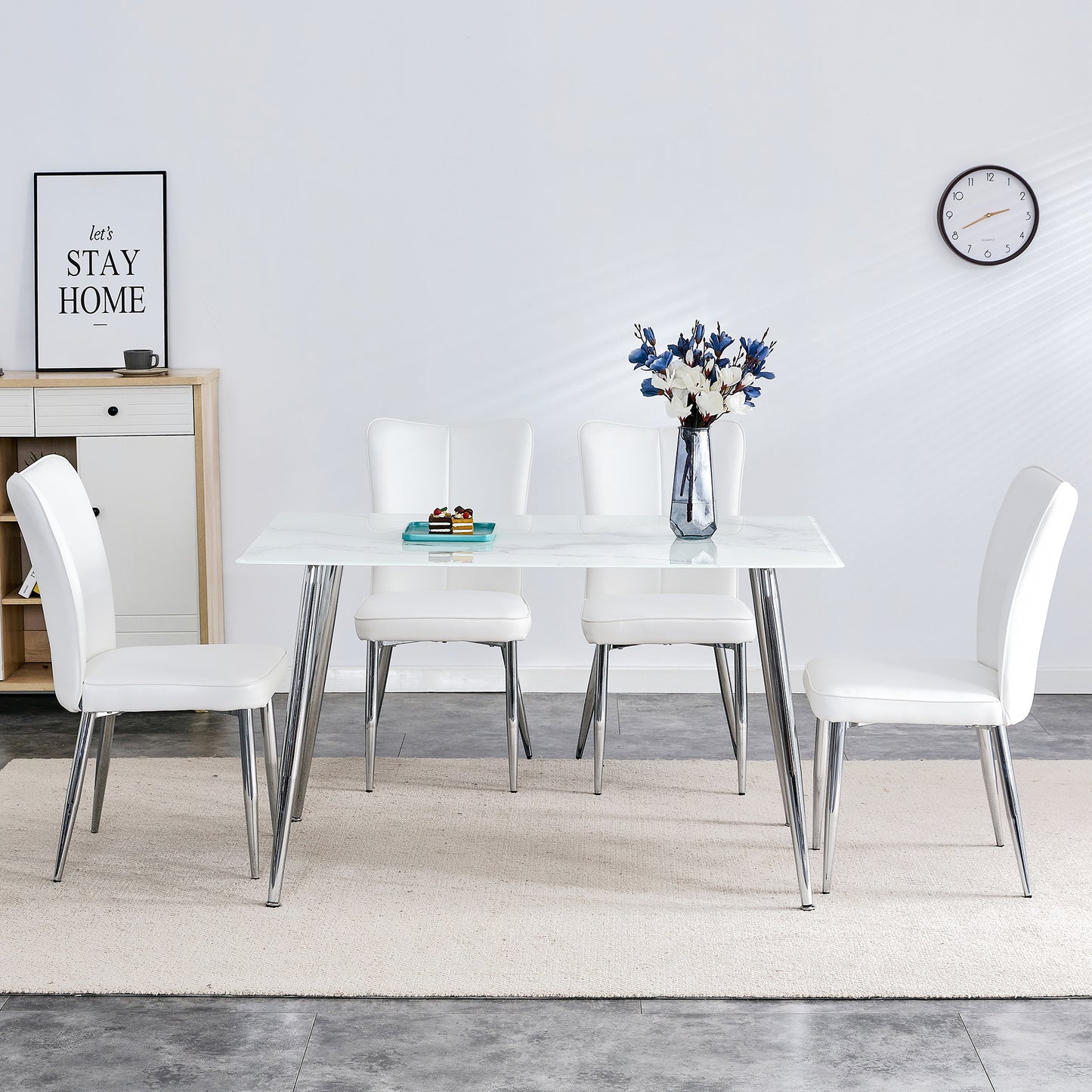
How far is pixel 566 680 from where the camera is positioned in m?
4.25

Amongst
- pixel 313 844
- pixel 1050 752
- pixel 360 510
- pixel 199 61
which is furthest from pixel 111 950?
pixel 199 61

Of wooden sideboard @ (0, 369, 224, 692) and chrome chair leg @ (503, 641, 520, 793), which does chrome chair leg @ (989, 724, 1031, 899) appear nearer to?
chrome chair leg @ (503, 641, 520, 793)

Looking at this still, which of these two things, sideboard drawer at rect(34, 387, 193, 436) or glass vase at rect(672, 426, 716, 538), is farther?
sideboard drawer at rect(34, 387, 193, 436)

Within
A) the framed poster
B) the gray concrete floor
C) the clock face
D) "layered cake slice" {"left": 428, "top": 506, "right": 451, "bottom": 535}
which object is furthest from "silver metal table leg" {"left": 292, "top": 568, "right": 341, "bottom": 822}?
the clock face

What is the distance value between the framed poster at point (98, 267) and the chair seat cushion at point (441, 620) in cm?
137

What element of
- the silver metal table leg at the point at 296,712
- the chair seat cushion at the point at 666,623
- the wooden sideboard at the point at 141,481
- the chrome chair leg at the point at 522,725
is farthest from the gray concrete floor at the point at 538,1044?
the wooden sideboard at the point at 141,481

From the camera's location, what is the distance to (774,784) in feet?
10.9

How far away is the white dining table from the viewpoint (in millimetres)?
2584

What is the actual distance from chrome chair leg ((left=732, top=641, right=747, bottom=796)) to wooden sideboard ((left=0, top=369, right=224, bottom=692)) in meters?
1.63

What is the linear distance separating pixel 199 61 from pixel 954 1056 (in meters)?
3.46

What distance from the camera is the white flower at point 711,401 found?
2.79 meters

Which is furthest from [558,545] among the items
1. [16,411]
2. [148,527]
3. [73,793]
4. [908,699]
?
[16,411]

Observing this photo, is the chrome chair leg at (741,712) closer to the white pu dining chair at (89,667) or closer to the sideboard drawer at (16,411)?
the white pu dining chair at (89,667)

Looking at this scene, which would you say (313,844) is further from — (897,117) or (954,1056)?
(897,117)
